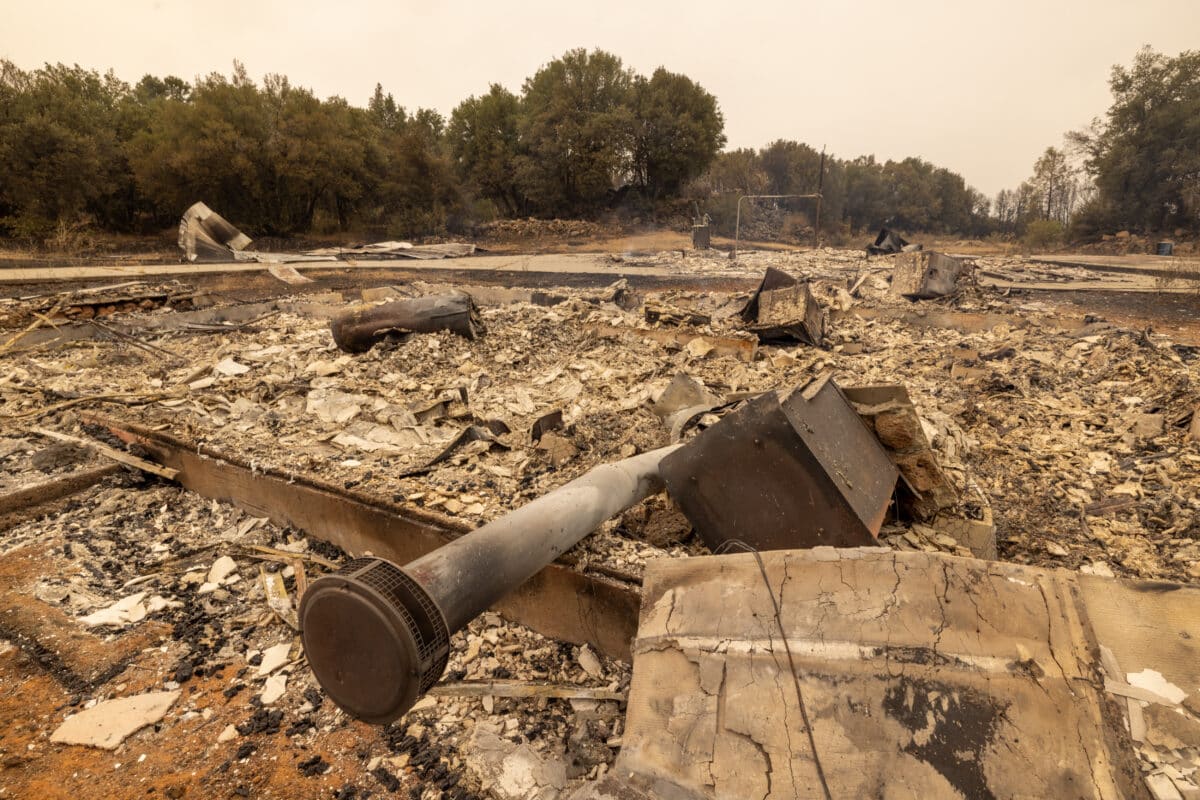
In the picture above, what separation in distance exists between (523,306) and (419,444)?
18.1 feet

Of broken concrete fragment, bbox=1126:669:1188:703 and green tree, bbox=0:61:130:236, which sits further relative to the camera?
green tree, bbox=0:61:130:236

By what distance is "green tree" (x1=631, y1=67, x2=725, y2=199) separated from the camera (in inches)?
1181

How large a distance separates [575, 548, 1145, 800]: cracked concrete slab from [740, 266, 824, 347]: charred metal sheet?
5.80m

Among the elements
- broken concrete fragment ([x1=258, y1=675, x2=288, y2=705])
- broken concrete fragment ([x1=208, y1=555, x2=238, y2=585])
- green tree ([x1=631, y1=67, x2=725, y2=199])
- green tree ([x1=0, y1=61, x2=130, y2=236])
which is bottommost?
broken concrete fragment ([x1=258, y1=675, x2=288, y2=705])

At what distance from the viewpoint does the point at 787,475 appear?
8.55ft

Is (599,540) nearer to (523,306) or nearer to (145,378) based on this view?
(145,378)

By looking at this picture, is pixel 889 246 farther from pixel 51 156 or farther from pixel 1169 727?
pixel 51 156

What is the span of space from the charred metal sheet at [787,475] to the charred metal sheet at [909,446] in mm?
131

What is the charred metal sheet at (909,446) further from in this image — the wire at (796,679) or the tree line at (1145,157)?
the tree line at (1145,157)

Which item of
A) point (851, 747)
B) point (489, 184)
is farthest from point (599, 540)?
point (489, 184)

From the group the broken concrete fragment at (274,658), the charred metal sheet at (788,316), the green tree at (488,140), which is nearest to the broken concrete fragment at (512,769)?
the broken concrete fragment at (274,658)

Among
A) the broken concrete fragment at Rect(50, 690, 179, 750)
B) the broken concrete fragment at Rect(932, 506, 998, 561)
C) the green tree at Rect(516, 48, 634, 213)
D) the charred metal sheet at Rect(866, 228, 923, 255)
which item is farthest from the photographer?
the green tree at Rect(516, 48, 634, 213)

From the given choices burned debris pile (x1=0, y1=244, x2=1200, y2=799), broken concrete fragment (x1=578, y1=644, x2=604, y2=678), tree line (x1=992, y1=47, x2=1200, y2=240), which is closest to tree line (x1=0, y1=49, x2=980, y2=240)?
tree line (x1=992, y1=47, x2=1200, y2=240)

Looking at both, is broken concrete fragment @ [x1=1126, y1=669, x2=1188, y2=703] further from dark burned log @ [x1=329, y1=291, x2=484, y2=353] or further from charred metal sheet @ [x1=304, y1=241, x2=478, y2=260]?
charred metal sheet @ [x1=304, y1=241, x2=478, y2=260]
